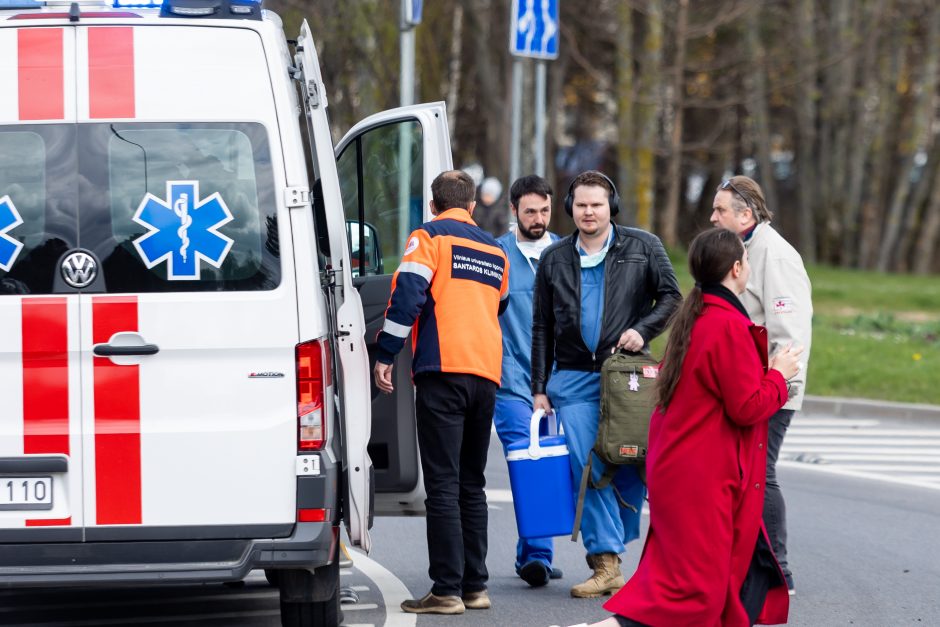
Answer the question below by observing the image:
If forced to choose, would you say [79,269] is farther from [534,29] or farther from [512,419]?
[534,29]

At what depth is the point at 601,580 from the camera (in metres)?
6.70

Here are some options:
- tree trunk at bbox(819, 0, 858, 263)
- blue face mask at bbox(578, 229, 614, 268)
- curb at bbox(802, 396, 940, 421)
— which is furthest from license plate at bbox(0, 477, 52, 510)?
tree trunk at bbox(819, 0, 858, 263)

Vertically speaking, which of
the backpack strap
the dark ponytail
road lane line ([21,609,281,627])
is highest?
the dark ponytail

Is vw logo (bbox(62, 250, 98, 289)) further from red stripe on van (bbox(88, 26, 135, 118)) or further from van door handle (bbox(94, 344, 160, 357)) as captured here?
red stripe on van (bbox(88, 26, 135, 118))

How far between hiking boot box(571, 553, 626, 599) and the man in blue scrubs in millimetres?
379

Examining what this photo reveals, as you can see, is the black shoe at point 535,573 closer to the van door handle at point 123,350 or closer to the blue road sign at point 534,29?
the van door handle at point 123,350

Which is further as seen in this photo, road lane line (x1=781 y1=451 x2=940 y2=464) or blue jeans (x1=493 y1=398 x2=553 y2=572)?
road lane line (x1=781 y1=451 x2=940 y2=464)

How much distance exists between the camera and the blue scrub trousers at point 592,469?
6676 millimetres

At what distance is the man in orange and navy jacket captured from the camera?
6.21 meters

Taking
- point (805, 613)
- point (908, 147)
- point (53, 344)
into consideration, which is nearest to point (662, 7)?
point (908, 147)

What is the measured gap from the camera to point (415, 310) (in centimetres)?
612

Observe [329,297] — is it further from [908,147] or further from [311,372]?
[908,147]

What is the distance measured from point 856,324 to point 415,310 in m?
14.2

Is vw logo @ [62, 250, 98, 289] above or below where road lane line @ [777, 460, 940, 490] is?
above
